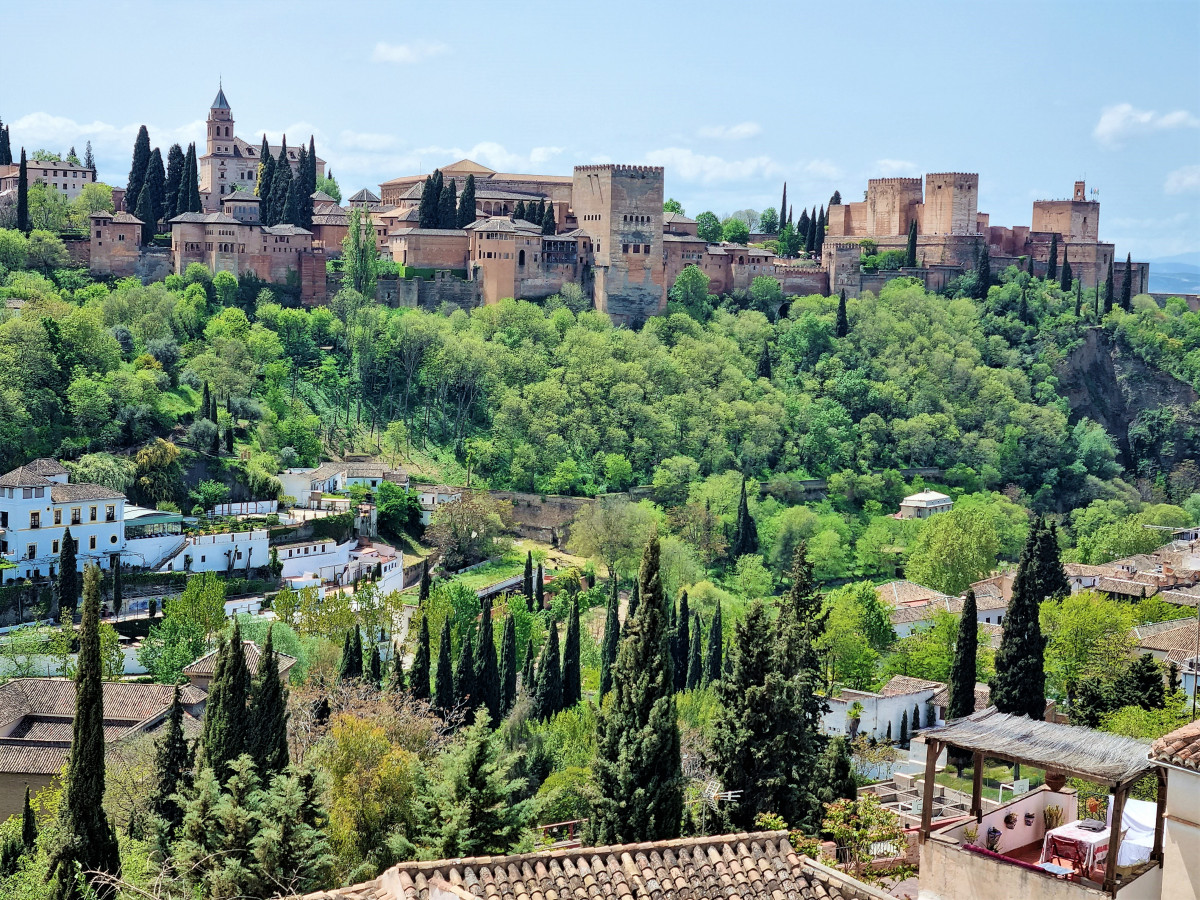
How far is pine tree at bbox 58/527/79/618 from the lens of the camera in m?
37.4

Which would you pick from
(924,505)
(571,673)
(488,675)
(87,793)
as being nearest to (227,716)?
(87,793)

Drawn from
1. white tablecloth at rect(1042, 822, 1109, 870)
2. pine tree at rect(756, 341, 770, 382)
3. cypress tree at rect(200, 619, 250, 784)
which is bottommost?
cypress tree at rect(200, 619, 250, 784)

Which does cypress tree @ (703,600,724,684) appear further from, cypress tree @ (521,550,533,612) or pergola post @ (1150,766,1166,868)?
pergola post @ (1150,766,1166,868)

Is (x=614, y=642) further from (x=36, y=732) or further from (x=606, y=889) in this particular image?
(x=606, y=889)

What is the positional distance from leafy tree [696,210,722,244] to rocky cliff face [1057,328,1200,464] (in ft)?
58.9

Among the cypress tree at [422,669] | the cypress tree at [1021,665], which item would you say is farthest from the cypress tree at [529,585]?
the cypress tree at [1021,665]

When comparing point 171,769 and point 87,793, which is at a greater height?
point 87,793

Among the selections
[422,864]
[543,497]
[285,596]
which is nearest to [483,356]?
[543,497]

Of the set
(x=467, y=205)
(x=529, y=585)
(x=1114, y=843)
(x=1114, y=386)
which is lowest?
(x=529, y=585)

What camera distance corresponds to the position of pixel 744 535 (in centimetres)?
5378

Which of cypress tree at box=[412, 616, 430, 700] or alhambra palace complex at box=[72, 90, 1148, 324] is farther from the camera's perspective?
alhambra palace complex at box=[72, 90, 1148, 324]

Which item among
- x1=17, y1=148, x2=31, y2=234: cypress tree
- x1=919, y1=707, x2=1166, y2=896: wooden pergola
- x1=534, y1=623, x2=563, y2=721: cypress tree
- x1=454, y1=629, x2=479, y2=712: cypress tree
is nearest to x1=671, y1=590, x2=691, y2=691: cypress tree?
x1=534, y1=623, x2=563, y2=721: cypress tree

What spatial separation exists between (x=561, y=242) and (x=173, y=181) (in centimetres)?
1625

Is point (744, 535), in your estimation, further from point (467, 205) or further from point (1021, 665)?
point (1021, 665)
